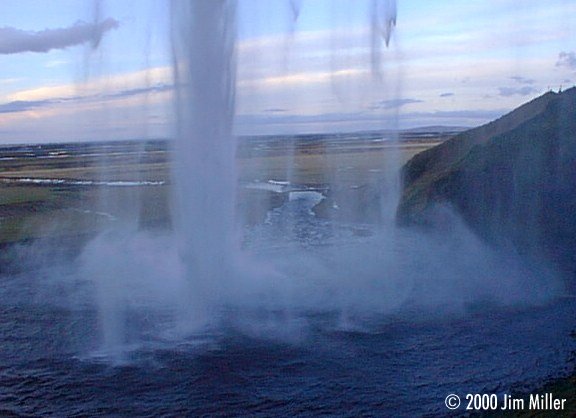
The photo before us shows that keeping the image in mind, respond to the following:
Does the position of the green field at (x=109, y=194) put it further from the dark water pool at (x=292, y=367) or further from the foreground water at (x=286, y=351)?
the dark water pool at (x=292, y=367)

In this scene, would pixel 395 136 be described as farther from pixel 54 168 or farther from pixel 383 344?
pixel 54 168

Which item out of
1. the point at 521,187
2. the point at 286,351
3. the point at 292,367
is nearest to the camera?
the point at 292,367

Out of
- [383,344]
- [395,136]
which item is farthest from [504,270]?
[383,344]

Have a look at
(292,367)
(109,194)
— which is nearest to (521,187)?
(292,367)

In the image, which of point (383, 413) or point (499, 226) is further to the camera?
point (499, 226)

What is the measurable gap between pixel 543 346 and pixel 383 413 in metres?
6.61

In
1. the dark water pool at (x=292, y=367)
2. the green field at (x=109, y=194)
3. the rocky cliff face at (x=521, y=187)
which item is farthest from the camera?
the green field at (x=109, y=194)

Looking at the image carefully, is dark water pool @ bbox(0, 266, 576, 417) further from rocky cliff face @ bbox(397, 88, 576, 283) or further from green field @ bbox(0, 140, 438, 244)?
rocky cliff face @ bbox(397, 88, 576, 283)

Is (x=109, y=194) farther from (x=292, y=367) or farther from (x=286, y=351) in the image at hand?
(x=292, y=367)

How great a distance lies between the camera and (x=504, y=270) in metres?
29.6

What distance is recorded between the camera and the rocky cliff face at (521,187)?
3716 centimetres

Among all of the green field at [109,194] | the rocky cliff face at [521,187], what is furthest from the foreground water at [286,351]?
the rocky cliff face at [521,187]

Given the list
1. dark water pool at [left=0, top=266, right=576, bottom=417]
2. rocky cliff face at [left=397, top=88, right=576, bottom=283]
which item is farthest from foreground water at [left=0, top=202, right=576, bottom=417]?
rocky cliff face at [left=397, top=88, right=576, bottom=283]

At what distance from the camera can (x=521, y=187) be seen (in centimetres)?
3950
